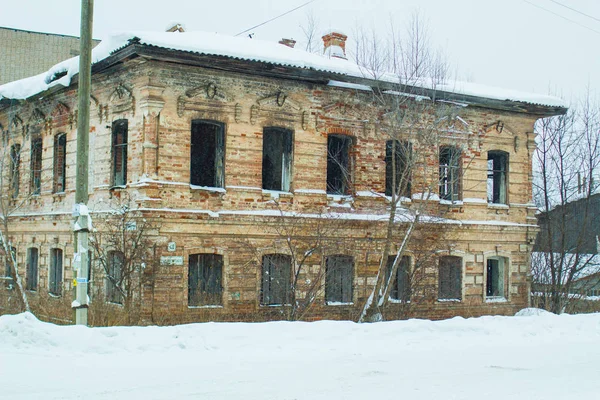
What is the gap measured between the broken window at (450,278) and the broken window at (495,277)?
1.31 metres

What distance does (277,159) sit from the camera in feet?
60.7

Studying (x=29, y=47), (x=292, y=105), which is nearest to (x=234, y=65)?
(x=292, y=105)

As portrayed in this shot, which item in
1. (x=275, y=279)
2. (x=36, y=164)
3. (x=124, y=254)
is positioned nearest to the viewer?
(x=124, y=254)

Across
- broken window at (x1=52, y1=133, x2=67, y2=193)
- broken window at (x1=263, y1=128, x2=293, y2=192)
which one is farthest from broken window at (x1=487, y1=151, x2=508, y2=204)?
broken window at (x1=52, y1=133, x2=67, y2=193)

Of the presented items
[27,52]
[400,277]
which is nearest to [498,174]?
[400,277]

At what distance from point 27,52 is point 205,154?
62.2 ft

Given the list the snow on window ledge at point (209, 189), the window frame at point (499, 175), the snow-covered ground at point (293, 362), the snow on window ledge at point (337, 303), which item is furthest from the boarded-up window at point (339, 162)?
the snow-covered ground at point (293, 362)

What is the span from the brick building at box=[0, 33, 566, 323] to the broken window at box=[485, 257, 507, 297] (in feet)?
0.17

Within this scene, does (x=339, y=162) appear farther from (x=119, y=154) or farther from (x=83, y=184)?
(x=83, y=184)

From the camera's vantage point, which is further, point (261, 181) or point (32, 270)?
point (32, 270)

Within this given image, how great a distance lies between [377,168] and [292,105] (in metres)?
3.03

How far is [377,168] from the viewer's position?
19.4 metres

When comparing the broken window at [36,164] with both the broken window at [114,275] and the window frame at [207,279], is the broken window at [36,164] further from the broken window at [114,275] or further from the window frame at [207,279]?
the window frame at [207,279]

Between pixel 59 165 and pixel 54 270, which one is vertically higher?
pixel 59 165
